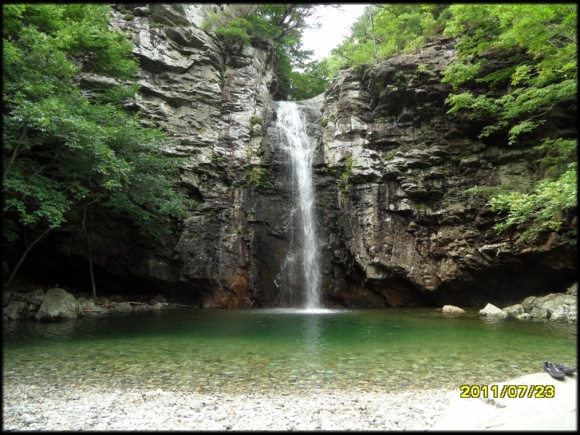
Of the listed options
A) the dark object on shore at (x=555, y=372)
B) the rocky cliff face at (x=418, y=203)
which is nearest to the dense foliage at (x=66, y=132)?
the rocky cliff face at (x=418, y=203)

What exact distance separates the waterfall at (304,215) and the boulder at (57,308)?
33.4 feet

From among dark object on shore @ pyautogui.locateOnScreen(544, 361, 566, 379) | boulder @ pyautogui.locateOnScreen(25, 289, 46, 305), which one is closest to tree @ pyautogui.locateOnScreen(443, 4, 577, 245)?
dark object on shore @ pyautogui.locateOnScreen(544, 361, 566, 379)

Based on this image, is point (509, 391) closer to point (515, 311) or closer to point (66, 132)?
point (515, 311)

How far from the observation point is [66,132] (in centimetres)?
1101

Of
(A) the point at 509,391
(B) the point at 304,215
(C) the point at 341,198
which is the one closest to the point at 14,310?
(B) the point at 304,215

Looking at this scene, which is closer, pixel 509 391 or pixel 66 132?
pixel 509 391

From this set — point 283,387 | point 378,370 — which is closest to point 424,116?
point 378,370

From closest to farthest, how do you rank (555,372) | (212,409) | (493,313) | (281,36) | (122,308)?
(212,409), (555,372), (493,313), (122,308), (281,36)

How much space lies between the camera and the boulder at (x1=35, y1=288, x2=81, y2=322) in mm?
13619

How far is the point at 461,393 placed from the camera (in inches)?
225

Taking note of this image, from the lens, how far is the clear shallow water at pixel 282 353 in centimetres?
645

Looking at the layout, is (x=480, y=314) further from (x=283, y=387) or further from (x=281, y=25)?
(x=281, y=25)

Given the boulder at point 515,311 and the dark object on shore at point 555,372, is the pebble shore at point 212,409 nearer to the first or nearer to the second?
the dark object on shore at point 555,372

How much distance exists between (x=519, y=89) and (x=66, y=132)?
16.5 meters
